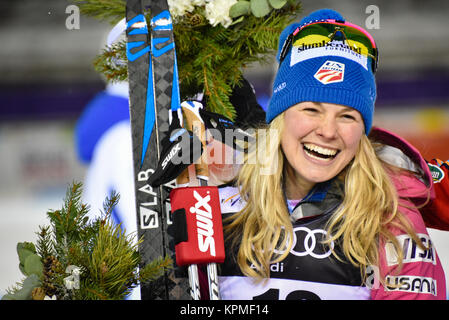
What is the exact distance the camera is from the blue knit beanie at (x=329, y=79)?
1.21 meters

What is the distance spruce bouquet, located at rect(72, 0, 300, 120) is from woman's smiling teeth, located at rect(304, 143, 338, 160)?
23cm

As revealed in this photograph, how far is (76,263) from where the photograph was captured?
0.99m

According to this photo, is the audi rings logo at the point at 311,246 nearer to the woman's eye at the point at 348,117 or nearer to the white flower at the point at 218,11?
the woman's eye at the point at 348,117

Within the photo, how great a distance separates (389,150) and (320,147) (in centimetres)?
22

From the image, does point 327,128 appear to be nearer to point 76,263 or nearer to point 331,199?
point 331,199

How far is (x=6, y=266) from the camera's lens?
133 inches

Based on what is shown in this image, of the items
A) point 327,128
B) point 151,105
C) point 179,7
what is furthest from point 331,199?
point 179,7

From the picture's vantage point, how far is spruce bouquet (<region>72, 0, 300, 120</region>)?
137cm

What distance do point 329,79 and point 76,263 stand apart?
0.66 m

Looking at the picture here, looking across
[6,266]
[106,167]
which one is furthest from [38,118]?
[106,167]

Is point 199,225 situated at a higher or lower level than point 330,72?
lower

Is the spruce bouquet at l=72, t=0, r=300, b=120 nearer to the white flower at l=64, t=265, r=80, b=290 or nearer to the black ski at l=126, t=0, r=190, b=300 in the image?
the black ski at l=126, t=0, r=190, b=300

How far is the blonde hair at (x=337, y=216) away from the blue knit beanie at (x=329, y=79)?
9 cm

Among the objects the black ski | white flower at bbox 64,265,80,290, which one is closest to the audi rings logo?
the black ski
